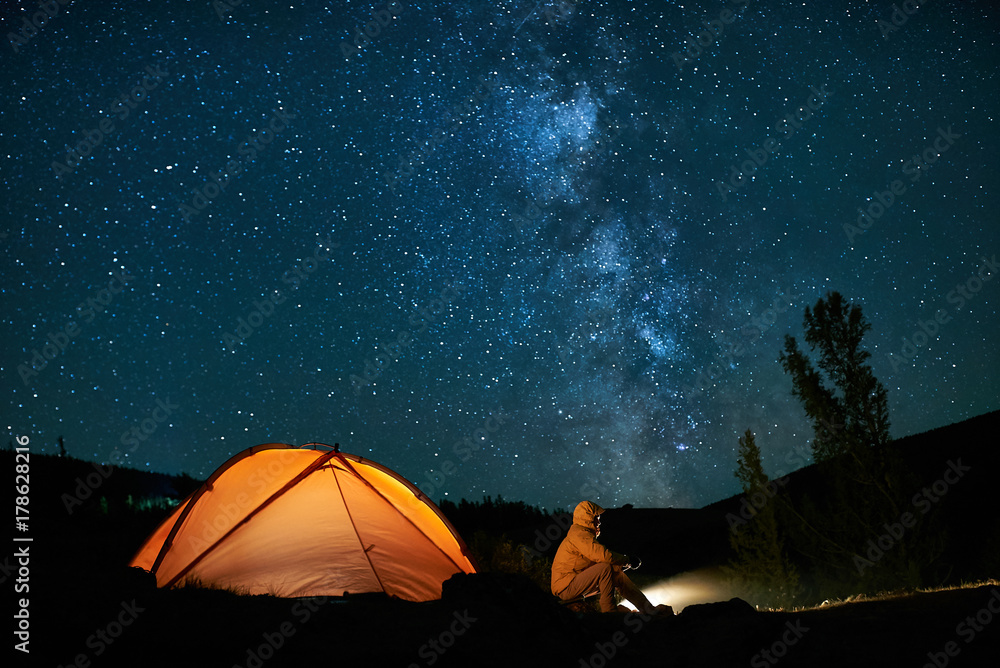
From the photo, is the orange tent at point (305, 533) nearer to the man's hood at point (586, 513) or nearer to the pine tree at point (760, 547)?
the man's hood at point (586, 513)

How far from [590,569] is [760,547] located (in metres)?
7.20

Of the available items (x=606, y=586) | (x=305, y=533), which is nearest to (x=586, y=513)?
(x=606, y=586)

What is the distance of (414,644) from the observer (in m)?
3.97

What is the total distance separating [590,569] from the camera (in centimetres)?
695

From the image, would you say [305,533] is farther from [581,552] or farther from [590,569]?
[590,569]

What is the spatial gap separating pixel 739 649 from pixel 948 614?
2.30 m

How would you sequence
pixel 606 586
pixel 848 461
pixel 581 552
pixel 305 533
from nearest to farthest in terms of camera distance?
pixel 606 586, pixel 581 552, pixel 305 533, pixel 848 461

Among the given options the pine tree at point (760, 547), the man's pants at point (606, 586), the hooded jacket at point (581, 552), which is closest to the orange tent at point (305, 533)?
the hooded jacket at point (581, 552)

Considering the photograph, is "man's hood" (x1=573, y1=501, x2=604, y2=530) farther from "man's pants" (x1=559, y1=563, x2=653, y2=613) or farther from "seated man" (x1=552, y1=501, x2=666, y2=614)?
"man's pants" (x1=559, y1=563, x2=653, y2=613)

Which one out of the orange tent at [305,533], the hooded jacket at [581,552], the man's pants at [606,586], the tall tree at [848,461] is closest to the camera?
the man's pants at [606,586]

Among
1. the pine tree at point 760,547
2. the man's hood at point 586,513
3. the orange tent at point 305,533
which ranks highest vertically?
the orange tent at point 305,533

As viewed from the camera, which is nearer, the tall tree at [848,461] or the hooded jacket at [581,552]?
the hooded jacket at [581,552]

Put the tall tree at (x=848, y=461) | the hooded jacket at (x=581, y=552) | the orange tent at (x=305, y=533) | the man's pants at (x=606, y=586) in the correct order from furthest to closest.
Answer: the tall tree at (x=848, y=461) < the orange tent at (x=305, y=533) < the hooded jacket at (x=581, y=552) < the man's pants at (x=606, y=586)

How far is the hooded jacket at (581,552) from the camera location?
7023 millimetres
